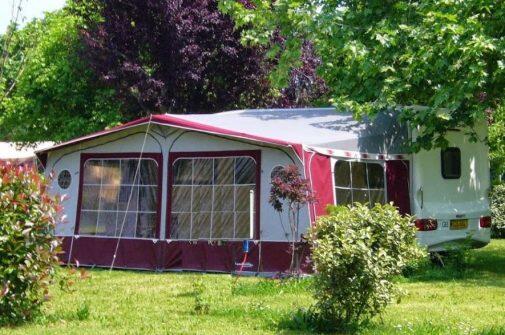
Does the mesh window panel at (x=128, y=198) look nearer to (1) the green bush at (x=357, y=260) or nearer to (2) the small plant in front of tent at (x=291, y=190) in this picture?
(2) the small plant in front of tent at (x=291, y=190)

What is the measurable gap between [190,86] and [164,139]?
288 inches

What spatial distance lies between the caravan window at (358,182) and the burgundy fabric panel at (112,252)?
305cm

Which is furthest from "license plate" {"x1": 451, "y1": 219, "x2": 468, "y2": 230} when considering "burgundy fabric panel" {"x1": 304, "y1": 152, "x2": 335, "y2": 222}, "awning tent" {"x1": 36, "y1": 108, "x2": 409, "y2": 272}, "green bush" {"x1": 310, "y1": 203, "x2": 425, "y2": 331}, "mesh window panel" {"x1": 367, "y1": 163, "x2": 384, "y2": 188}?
"green bush" {"x1": 310, "y1": 203, "x2": 425, "y2": 331}

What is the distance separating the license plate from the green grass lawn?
140 centimetres

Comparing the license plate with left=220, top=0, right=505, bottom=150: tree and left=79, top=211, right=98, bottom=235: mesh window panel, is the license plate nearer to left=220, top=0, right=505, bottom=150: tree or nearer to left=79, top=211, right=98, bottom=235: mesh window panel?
left=220, top=0, right=505, bottom=150: tree

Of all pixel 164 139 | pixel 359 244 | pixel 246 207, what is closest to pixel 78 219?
pixel 164 139

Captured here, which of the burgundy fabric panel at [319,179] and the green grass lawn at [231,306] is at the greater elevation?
the burgundy fabric panel at [319,179]

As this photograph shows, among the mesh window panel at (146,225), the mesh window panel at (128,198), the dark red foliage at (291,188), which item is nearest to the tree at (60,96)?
the mesh window panel at (128,198)

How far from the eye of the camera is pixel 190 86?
2061 cm

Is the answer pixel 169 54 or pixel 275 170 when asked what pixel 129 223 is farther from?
pixel 169 54

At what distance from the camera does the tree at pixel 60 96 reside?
21.2 metres

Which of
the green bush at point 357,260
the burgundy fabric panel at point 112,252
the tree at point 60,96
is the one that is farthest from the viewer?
the tree at point 60,96

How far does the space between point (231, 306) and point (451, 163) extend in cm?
667

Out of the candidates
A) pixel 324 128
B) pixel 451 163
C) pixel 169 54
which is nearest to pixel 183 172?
pixel 324 128
